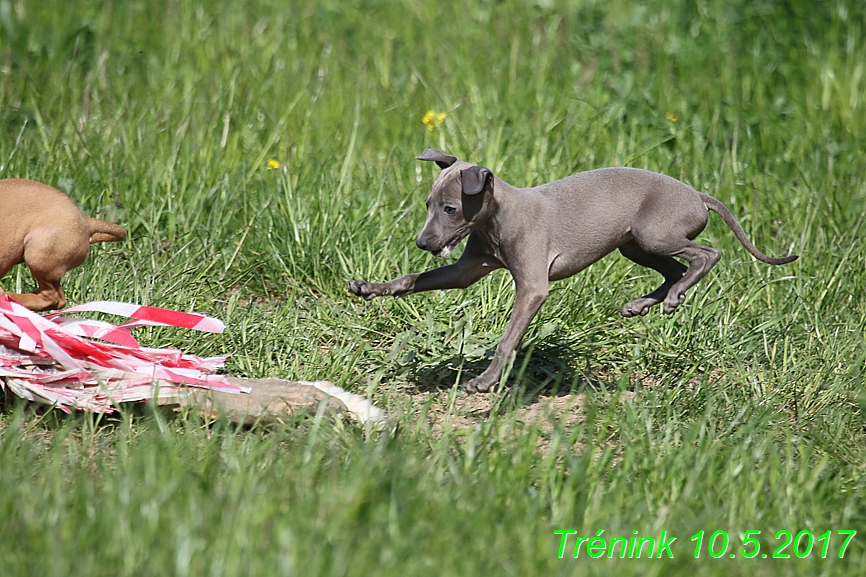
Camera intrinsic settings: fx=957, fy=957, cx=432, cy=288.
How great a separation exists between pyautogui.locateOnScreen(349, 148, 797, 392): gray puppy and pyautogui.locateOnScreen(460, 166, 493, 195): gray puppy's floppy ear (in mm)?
64

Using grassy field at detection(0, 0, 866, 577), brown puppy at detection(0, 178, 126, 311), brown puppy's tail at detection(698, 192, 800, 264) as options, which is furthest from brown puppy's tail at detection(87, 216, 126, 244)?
brown puppy's tail at detection(698, 192, 800, 264)

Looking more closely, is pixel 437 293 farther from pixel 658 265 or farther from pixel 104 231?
pixel 104 231

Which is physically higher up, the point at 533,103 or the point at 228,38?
the point at 228,38

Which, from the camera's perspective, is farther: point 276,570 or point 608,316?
point 608,316

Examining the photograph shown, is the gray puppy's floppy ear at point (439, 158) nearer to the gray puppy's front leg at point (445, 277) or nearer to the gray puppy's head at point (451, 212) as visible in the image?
the gray puppy's head at point (451, 212)

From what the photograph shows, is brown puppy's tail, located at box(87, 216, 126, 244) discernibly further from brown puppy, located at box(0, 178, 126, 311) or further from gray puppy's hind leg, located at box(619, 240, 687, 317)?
gray puppy's hind leg, located at box(619, 240, 687, 317)

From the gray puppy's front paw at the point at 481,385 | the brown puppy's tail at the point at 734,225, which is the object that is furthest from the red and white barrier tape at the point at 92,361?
the brown puppy's tail at the point at 734,225

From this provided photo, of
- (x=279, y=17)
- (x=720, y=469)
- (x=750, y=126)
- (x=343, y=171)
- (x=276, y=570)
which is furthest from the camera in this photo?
(x=279, y=17)

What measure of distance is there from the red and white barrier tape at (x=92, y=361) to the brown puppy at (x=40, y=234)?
0.47ft

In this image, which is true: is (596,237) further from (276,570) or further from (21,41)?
(21,41)

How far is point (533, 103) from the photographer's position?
22.0 feet

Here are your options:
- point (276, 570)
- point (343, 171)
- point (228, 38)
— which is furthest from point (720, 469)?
point (228, 38)

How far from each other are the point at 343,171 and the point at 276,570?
142 inches

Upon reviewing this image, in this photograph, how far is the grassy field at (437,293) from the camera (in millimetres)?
2867
